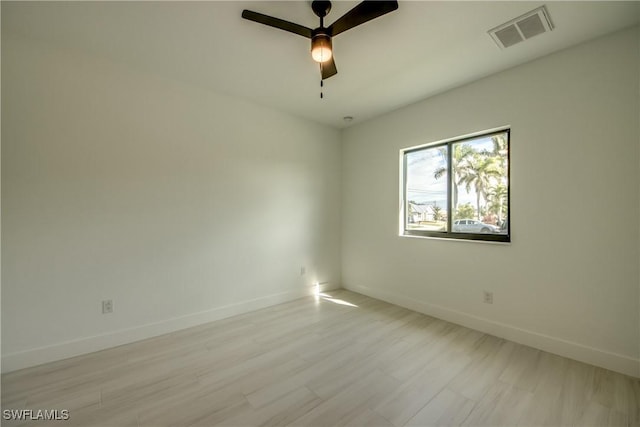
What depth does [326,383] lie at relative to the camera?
6.23 ft

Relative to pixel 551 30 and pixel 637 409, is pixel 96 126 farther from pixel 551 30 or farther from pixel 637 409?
pixel 637 409

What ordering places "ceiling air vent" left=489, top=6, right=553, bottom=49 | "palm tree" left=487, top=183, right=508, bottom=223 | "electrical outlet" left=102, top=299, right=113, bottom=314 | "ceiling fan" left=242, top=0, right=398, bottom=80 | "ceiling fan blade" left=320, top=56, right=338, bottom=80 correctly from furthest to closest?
"palm tree" left=487, top=183, right=508, bottom=223 → "electrical outlet" left=102, top=299, right=113, bottom=314 → "ceiling fan blade" left=320, top=56, right=338, bottom=80 → "ceiling air vent" left=489, top=6, right=553, bottom=49 → "ceiling fan" left=242, top=0, right=398, bottom=80

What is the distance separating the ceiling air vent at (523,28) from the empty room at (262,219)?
0.02 metres

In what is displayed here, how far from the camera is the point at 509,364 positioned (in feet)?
6.98

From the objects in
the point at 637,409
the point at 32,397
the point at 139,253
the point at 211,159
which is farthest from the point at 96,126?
the point at 637,409

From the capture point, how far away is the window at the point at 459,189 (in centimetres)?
270

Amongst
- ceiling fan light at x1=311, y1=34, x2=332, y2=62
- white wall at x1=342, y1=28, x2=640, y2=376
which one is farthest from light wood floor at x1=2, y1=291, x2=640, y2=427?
ceiling fan light at x1=311, y1=34, x2=332, y2=62

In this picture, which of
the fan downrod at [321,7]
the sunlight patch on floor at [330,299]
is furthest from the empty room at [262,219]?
the sunlight patch on floor at [330,299]

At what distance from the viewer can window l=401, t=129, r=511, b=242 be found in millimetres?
2703

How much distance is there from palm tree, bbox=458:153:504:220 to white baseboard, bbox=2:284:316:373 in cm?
272

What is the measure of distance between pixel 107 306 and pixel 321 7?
3012 mm

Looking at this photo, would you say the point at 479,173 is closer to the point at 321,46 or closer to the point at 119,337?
the point at 321,46

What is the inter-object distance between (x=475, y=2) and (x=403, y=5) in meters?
0.48

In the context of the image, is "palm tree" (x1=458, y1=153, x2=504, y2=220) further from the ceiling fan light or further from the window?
the ceiling fan light
